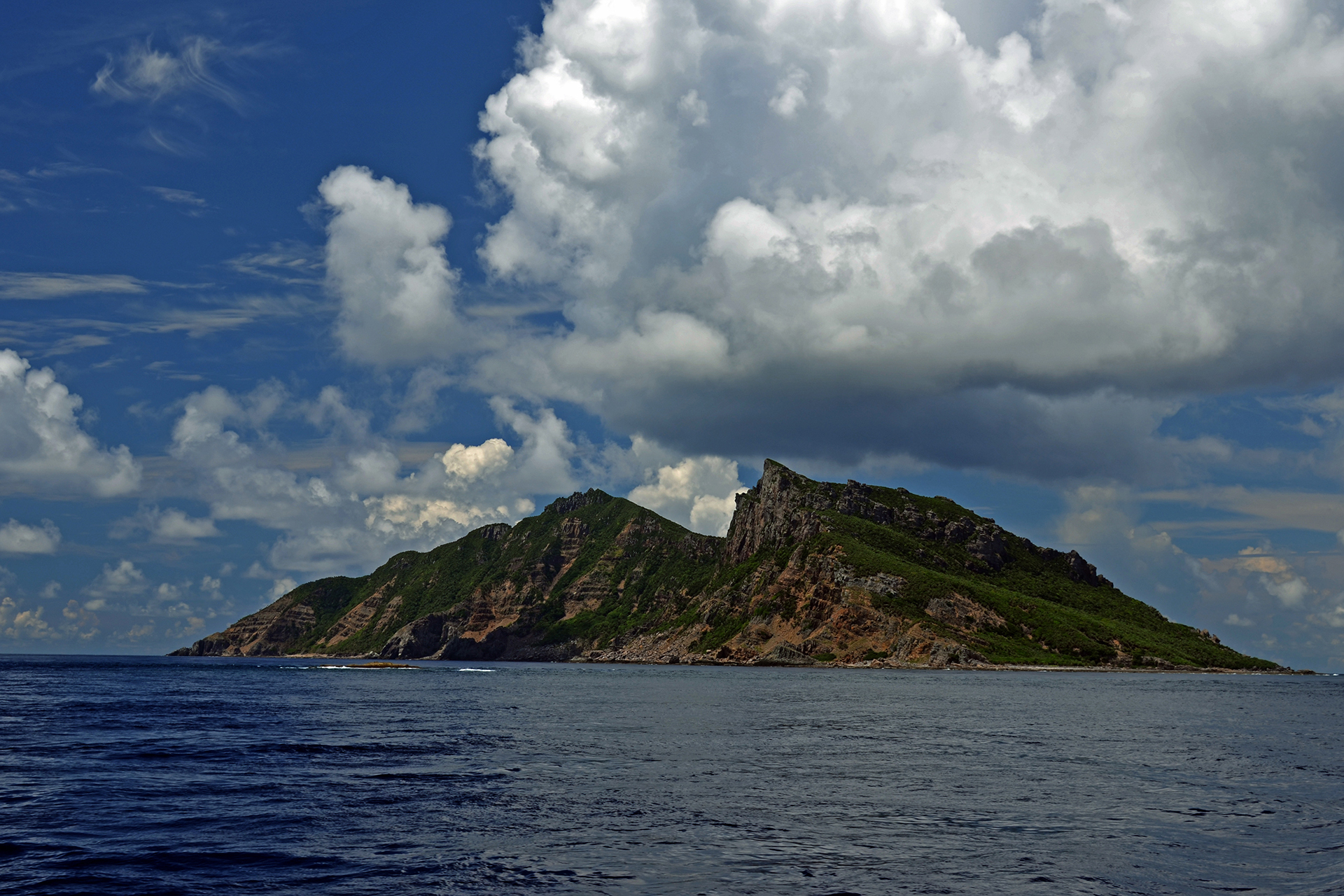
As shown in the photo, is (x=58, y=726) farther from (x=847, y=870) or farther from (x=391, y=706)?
(x=847, y=870)

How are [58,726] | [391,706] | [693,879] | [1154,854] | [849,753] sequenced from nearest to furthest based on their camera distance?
[693,879] < [1154,854] < [849,753] < [58,726] < [391,706]

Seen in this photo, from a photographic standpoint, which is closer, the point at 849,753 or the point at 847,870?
the point at 847,870

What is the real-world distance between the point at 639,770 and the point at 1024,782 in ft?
71.2

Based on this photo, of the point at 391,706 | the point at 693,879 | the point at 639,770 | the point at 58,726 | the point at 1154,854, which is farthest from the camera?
the point at 391,706

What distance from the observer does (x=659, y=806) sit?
133 feet

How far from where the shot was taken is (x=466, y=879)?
28.0 metres

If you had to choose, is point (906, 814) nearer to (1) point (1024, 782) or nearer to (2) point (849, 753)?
(1) point (1024, 782)

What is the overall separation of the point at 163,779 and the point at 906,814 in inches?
1537

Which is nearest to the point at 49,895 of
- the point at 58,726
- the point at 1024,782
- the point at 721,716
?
the point at 1024,782

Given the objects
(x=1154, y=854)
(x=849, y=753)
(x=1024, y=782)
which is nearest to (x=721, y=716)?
(x=849, y=753)

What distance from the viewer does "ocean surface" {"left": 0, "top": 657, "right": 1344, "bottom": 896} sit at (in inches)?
1128

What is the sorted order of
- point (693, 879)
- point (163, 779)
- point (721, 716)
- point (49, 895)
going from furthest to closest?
point (721, 716) < point (163, 779) < point (693, 879) < point (49, 895)

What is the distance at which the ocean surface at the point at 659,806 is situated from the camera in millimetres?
28641

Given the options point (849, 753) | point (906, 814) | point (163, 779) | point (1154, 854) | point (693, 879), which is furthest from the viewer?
point (849, 753)
